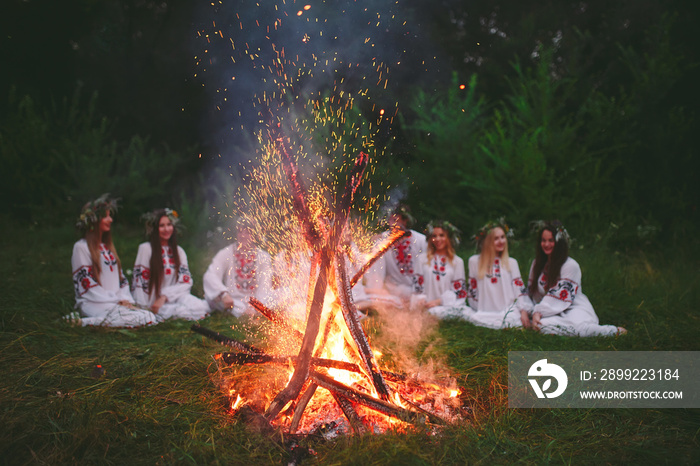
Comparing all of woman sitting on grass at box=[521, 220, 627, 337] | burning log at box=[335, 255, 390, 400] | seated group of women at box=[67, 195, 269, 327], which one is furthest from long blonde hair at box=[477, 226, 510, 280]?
burning log at box=[335, 255, 390, 400]

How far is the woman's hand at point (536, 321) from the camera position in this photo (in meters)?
5.66

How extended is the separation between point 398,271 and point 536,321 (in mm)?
2457

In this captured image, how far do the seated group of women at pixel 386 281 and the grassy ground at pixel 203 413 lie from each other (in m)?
0.59

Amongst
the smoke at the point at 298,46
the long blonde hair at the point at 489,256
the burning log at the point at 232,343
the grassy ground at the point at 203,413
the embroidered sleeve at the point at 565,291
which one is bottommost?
the grassy ground at the point at 203,413

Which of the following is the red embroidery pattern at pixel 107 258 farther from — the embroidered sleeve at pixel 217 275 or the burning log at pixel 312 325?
the burning log at pixel 312 325

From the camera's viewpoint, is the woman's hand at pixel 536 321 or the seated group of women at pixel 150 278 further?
the seated group of women at pixel 150 278

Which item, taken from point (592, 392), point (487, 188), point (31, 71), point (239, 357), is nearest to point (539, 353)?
point (592, 392)

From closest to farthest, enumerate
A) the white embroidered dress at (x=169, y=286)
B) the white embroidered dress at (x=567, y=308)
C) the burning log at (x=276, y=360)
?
the burning log at (x=276, y=360) → the white embroidered dress at (x=567, y=308) → the white embroidered dress at (x=169, y=286)

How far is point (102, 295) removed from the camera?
621 cm

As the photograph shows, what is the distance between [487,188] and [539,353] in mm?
6992

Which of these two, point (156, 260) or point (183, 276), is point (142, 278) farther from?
point (183, 276)

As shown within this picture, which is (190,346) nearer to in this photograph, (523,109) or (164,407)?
(164,407)

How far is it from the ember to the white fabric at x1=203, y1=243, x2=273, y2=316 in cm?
318

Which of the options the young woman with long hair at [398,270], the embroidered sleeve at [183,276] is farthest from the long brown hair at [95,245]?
the young woman with long hair at [398,270]
